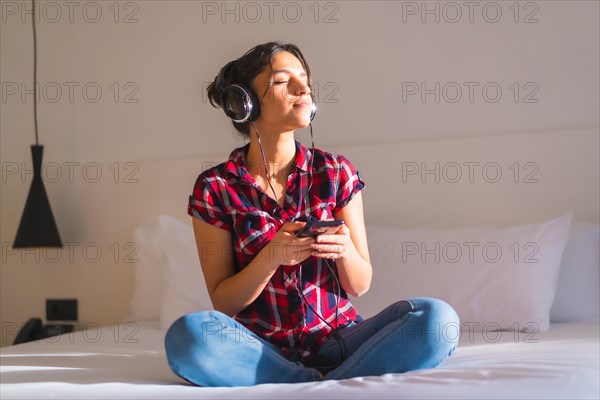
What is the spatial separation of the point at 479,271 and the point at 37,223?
154 cm

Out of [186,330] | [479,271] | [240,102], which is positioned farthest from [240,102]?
[479,271]

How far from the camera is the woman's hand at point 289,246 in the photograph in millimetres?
1442

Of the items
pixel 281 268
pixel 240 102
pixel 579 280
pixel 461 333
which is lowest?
pixel 461 333

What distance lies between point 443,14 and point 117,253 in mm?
1399

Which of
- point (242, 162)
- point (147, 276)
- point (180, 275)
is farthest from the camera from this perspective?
point (147, 276)

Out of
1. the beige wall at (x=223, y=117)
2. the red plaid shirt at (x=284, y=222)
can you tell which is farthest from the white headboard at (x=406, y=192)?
the red plaid shirt at (x=284, y=222)

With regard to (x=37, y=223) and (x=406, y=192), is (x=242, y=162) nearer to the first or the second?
(x=406, y=192)

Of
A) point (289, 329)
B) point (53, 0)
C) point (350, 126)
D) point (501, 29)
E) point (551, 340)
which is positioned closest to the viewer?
point (289, 329)

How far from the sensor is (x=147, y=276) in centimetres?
A: 265

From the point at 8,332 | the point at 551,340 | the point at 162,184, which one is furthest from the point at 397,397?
the point at 8,332

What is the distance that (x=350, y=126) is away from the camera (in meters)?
2.54

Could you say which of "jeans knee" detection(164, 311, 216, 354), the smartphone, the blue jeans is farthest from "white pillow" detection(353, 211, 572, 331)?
"jeans knee" detection(164, 311, 216, 354)

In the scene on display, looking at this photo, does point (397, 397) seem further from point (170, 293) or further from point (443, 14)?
point (443, 14)

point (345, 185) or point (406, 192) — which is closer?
point (345, 185)
